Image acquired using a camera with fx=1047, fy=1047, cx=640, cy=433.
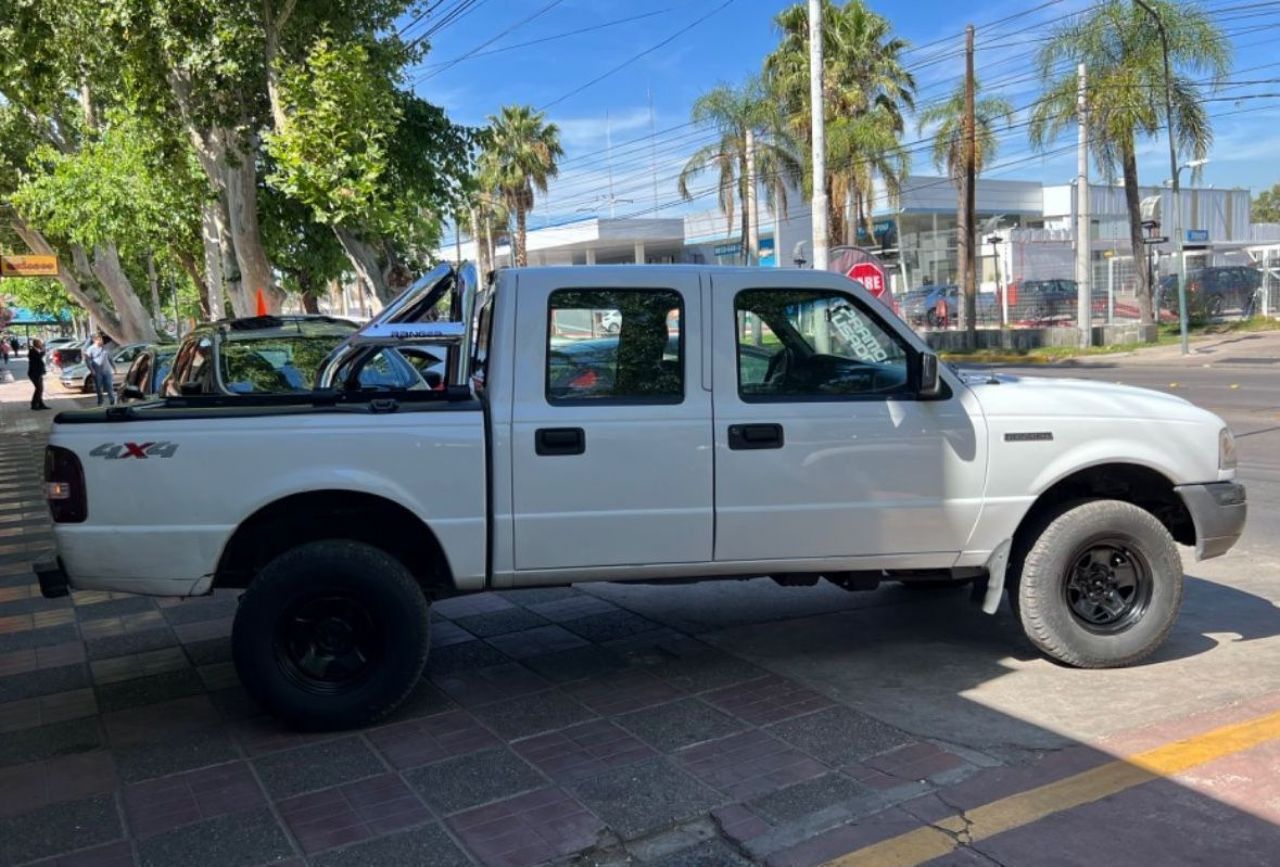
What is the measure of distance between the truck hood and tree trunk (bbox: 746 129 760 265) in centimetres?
3106

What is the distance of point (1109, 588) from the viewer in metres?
5.03

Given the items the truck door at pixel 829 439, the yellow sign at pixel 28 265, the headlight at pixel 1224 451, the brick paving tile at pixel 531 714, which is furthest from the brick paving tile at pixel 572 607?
the yellow sign at pixel 28 265

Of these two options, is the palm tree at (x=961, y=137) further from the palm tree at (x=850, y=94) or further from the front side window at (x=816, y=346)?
the front side window at (x=816, y=346)

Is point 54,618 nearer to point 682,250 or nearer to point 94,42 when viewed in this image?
point 94,42

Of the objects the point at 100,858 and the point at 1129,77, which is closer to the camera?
the point at 100,858

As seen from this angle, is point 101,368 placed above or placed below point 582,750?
above

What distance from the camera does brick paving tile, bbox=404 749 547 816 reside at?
12.7 feet

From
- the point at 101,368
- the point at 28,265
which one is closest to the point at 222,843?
the point at 101,368

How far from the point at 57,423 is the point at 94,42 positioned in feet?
33.1

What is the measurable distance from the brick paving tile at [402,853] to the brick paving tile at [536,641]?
6.26 feet

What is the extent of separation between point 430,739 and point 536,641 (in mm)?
1353

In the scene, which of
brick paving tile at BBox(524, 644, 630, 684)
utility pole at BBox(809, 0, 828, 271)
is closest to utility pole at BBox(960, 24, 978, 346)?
utility pole at BBox(809, 0, 828, 271)

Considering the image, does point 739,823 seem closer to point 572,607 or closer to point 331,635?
point 331,635

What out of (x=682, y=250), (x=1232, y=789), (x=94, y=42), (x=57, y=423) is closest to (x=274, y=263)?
(x=94, y=42)
